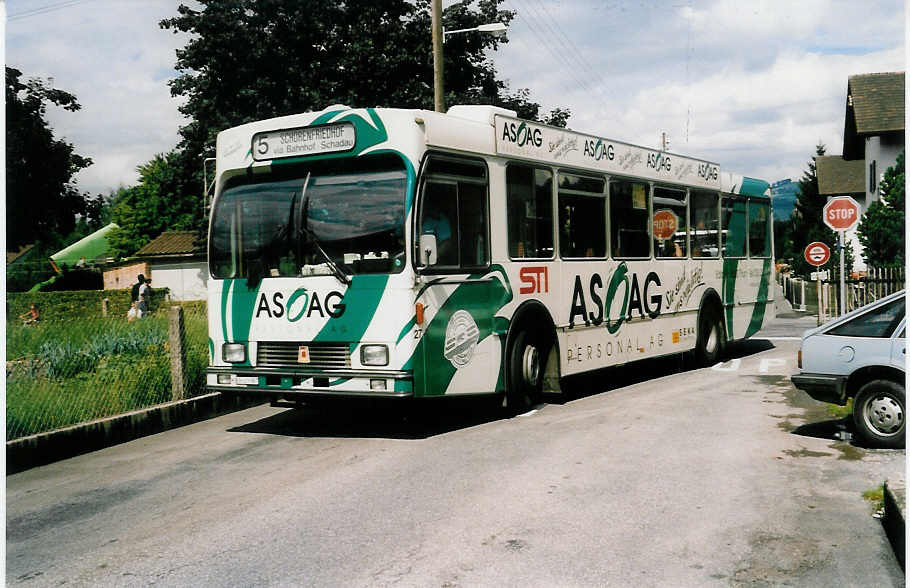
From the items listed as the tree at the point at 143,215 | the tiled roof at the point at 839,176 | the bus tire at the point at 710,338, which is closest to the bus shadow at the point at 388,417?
the bus tire at the point at 710,338

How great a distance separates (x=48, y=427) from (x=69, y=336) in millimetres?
3120

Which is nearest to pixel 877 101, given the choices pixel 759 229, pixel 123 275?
pixel 759 229

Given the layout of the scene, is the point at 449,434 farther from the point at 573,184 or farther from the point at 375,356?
the point at 573,184

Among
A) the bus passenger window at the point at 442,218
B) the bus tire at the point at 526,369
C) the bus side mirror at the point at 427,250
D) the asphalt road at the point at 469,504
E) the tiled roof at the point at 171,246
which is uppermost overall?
the tiled roof at the point at 171,246

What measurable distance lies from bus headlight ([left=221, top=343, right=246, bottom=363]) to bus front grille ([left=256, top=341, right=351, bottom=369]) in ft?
0.62

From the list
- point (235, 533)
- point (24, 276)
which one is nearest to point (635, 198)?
point (235, 533)

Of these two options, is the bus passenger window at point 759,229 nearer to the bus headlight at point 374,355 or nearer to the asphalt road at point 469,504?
the asphalt road at point 469,504

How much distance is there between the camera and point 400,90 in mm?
33219

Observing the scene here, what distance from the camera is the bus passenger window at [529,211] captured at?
10758mm

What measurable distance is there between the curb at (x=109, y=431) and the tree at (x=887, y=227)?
24662 millimetres

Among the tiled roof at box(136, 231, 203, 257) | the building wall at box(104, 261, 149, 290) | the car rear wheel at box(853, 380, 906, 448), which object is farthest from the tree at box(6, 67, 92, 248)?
the car rear wheel at box(853, 380, 906, 448)

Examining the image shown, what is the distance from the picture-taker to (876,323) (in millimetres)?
8758

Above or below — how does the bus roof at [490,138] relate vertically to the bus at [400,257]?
above

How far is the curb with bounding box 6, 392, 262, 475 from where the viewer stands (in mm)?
9039
